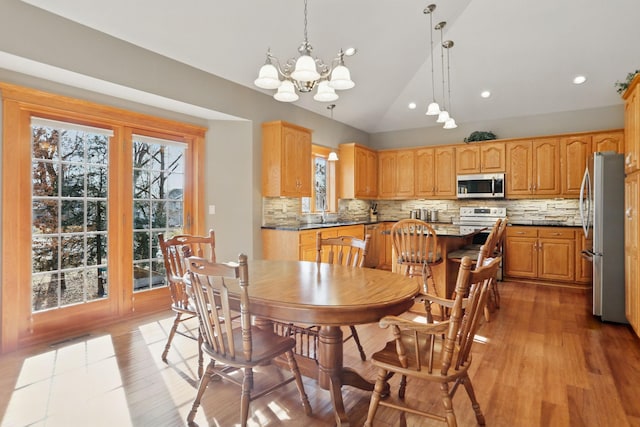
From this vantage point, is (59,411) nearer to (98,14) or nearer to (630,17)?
(98,14)

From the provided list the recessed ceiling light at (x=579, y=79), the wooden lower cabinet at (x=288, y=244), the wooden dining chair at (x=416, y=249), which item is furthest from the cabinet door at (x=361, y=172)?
the recessed ceiling light at (x=579, y=79)

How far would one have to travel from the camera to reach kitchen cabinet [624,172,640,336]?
3.10m

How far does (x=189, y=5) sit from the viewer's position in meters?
3.15

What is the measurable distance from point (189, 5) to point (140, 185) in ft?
6.53

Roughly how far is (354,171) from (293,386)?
15.3 ft

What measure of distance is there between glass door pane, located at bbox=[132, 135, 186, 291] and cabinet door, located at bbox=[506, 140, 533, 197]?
519 centimetres

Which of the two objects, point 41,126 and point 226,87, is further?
point 226,87

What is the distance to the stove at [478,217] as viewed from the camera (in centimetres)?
628

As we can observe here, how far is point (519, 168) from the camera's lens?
6.00 m

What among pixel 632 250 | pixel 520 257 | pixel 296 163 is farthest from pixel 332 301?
pixel 520 257

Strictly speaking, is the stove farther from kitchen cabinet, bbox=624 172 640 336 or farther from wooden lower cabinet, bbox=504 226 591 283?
kitchen cabinet, bbox=624 172 640 336

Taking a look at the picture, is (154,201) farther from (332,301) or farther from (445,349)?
(445,349)

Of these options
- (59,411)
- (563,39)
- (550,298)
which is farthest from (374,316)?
(563,39)

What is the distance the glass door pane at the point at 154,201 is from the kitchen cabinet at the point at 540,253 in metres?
5.08
